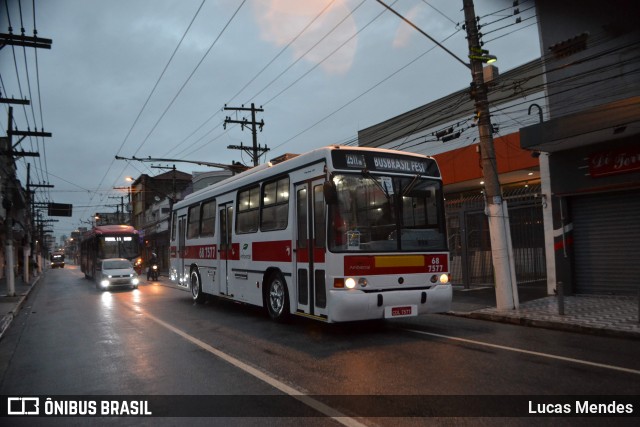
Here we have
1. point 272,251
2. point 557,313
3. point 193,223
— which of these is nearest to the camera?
point 272,251

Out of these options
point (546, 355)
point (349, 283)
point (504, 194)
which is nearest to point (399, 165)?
point (349, 283)

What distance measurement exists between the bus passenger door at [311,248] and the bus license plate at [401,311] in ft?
3.59

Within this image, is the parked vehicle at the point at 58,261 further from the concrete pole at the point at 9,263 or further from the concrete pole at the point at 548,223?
the concrete pole at the point at 548,223

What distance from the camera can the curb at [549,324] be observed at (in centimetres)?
826

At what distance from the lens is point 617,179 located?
12.5 metres

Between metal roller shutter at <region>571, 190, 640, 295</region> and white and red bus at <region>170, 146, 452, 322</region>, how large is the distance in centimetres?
694

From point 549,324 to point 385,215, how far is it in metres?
4.27

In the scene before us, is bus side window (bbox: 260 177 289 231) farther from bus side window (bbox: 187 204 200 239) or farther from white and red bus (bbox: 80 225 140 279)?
white and red bus (bbox: 80 225 140 279)

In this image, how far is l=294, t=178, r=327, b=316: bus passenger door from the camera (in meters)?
8.22

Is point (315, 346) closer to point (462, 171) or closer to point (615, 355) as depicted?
point (615, 355)

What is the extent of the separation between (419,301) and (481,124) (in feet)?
17.5

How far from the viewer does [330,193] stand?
25.4 ft

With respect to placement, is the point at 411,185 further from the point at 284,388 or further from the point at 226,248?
the point at 226,248

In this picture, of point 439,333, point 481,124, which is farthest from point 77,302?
point 481,124
